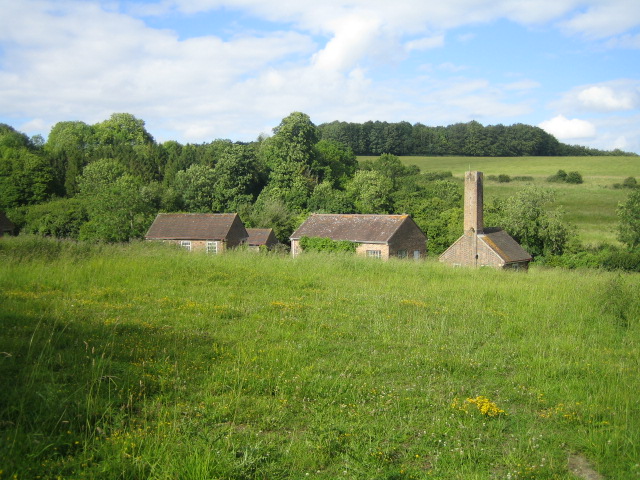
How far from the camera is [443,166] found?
309 ft

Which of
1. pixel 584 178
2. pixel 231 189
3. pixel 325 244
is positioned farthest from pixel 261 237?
pixel 584 178

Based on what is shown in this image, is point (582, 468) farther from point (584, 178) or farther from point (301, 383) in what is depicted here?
point (584, 178)

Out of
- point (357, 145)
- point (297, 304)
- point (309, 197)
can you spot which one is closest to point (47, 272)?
point (297, 304)

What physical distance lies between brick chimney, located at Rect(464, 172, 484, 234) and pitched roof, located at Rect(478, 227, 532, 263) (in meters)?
0.80

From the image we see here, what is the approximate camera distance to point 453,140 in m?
110

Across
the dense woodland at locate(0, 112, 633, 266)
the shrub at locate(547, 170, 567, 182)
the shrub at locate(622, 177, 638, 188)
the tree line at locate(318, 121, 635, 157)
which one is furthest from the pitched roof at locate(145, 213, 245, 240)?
the tree line at locate(318, 121, 635, 157)

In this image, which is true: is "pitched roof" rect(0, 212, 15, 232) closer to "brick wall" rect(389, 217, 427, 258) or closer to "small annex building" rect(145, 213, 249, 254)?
"small annex building" rect(145, 213, 249, 254)

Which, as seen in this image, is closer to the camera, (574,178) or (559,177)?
(574,178)

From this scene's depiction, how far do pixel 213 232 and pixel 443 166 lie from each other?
199 ft

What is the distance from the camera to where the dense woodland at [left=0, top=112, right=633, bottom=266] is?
47438 millimetres

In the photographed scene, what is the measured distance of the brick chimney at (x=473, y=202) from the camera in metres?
36.7

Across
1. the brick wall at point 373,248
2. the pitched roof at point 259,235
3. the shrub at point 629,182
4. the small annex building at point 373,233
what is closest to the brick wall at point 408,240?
the small annex building at point 373,233

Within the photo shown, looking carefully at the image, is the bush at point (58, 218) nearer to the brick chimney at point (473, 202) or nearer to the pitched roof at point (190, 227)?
the pitched roof at point (190, 227)

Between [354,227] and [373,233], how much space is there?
7.16 ft
